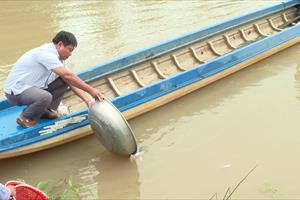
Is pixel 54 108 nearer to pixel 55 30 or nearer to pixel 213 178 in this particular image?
pixel 213 178

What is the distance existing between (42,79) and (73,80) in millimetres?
454

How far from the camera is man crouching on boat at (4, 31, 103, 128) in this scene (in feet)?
15.4

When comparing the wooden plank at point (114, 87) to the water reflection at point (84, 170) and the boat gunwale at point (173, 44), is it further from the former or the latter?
the water reflection at point (84, 170)

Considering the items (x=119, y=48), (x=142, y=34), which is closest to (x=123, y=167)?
(x=119, y=48)

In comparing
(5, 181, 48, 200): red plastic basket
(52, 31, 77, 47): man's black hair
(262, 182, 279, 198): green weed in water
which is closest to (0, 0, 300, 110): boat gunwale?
(52, 31, 77, 47): man's black hair

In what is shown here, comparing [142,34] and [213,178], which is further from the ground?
[142,34]

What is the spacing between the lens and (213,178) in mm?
4777

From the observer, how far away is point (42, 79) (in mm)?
4945

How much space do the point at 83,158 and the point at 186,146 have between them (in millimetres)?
1372

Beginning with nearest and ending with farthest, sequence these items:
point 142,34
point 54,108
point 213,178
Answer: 1. point 213,178
2. point 54,108
3. point 142,34

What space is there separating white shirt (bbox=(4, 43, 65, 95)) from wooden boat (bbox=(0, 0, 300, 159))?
486 millimetres

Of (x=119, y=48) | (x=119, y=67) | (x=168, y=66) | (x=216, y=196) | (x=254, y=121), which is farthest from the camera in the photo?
(x=119, y=48)

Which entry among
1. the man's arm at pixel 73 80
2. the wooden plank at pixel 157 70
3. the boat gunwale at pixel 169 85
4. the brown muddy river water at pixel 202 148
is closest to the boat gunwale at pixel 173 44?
the wooden plank at pixel 157 70

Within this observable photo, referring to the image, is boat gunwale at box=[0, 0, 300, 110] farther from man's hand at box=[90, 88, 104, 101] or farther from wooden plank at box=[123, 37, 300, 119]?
man's hand at box=[90, 88, 104, 101]
